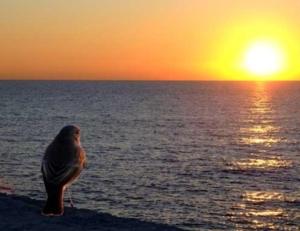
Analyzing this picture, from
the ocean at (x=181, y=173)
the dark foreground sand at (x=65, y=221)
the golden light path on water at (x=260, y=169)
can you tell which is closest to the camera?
the dark foreground sand at (x=65, y=221)

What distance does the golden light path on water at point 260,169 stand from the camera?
115ft

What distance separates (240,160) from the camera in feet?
201

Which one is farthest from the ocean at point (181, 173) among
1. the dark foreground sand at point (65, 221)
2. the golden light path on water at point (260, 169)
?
the dark foreground sand at point (65, 221)

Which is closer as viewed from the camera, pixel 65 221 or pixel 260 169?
pixel 65 221

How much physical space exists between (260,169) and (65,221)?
43.1 m

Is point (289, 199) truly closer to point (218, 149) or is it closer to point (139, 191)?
point (139, 191)

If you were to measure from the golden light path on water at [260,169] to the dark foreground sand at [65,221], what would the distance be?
789 inches

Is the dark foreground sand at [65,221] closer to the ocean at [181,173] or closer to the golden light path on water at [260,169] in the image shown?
the ocean at [181,173]

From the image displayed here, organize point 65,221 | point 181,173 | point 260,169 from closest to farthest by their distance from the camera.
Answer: point 65,221 → point 181,173 → point 260,169

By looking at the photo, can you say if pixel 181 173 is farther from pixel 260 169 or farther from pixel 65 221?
pixel 65 221

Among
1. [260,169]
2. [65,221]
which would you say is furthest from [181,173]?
[65,221]

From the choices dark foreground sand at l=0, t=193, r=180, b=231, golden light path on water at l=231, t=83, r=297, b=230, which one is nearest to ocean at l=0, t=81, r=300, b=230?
golden light path on water at l=231, t=83, r=297, b=230

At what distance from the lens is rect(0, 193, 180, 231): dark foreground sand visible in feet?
40.8

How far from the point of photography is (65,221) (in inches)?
505
